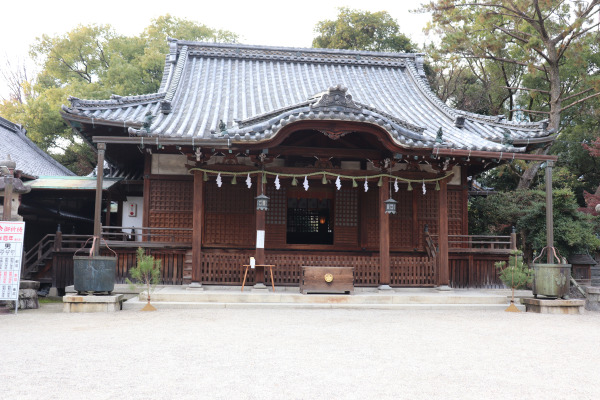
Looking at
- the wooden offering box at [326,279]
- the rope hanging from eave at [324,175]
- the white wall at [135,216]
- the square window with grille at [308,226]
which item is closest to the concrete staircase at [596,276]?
the rope hanging from eave at [324,175]

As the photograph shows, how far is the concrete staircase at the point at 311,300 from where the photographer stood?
33.2 feet

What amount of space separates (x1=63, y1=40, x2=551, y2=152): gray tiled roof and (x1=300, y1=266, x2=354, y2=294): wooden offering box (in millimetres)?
3128

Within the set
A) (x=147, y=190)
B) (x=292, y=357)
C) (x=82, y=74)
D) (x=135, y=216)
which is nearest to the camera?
(x=292, y=357)

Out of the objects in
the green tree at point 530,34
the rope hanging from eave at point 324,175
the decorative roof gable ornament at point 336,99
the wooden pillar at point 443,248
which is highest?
the green tree at point 530,34

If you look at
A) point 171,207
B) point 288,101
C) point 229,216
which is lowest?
point 229,216

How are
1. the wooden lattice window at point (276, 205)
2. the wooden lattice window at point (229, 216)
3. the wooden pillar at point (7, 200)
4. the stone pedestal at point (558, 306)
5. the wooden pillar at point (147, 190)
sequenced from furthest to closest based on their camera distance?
the wooden lattice window at point (276, 205) → the wooden lattice window at point (229, 216) → the wooden pillar at point (147, 190) → the stone pedestal at point (558, 306) → the wooden pillar at point (7, 200)

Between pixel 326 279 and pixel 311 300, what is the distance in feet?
1.94

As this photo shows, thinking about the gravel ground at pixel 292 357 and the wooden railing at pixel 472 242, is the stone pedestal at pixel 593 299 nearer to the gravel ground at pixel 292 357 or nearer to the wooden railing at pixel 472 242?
the wooden railing at pixel 472 242

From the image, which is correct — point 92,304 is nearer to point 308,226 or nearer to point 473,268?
point 308,226

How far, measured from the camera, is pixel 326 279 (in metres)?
10.8

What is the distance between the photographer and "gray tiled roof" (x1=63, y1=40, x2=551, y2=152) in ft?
36.1

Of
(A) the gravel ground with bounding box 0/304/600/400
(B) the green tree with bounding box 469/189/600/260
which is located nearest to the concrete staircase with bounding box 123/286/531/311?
(A) the gravel ground with bounding box 0/304/600/400

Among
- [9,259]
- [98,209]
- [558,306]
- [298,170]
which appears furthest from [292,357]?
[558,306]

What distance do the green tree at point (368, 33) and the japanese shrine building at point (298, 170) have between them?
1354cm
